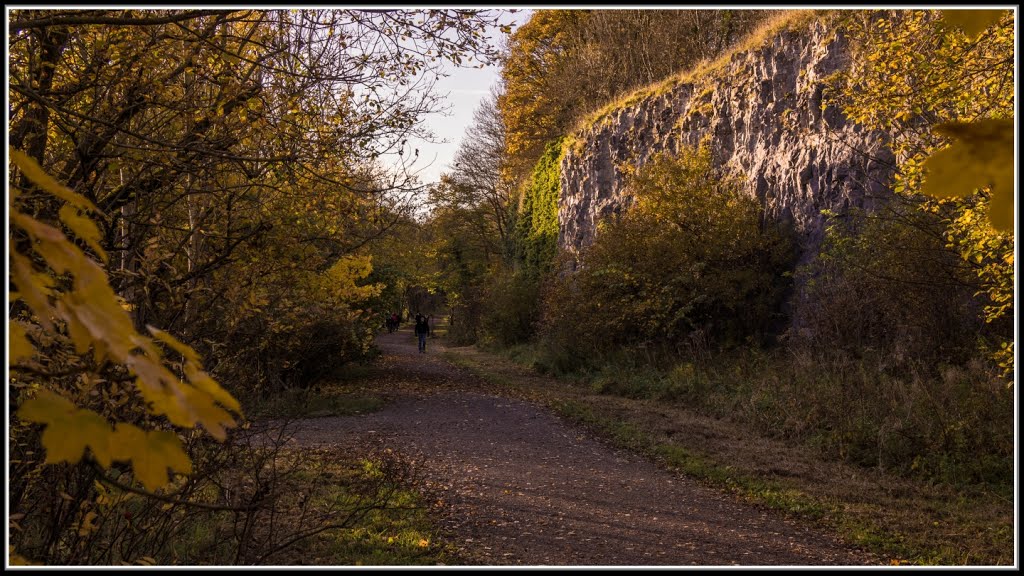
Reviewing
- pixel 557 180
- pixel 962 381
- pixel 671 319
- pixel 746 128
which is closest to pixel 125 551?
pixel 962 381

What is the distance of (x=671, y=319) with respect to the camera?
14.3 meters

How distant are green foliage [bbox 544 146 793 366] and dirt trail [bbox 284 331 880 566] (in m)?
4.52

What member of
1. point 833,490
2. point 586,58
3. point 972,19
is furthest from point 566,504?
point 586,58

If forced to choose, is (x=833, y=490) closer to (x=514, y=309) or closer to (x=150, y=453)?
(x=150, y=453)

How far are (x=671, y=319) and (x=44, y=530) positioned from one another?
486 inches

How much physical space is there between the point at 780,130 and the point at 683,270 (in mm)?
3890

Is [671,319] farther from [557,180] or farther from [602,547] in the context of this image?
[557,180]

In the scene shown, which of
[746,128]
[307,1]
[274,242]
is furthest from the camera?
[746,128]

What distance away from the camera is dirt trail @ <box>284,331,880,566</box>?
5.16m

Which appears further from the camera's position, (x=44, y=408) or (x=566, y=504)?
(x=566, y=504)

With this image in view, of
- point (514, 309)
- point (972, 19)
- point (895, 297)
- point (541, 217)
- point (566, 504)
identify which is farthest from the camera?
point (541, 217)

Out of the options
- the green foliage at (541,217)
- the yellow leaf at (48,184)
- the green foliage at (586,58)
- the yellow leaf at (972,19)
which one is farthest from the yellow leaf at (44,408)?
the green foliage at (541,217)

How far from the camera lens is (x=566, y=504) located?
6.46m

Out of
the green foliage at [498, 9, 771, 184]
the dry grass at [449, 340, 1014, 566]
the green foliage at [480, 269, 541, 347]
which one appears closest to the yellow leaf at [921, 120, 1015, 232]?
the dry grass at [449, 340, 1014, 566]
